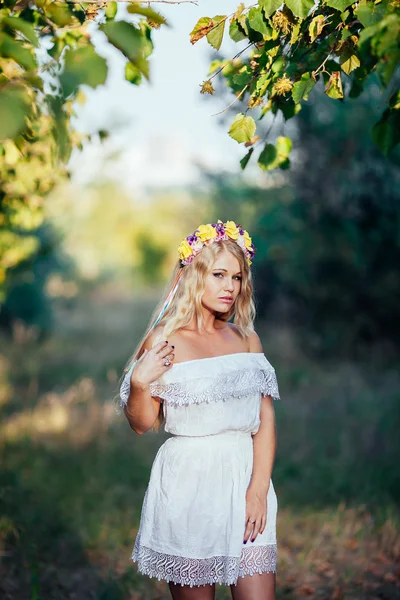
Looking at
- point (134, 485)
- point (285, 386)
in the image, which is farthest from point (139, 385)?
point (285, 386)

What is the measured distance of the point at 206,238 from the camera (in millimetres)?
3209

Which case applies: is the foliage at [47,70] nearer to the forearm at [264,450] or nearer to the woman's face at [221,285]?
the woman's face at [221,285]

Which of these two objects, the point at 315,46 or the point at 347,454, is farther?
the point at 347,454

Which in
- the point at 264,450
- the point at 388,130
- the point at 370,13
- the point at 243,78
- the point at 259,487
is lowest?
the point at 259,487

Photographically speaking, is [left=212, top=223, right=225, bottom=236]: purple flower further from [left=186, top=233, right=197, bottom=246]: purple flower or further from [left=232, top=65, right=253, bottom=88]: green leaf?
[left=232, top=65, right=253, bottom=88]: green leaf

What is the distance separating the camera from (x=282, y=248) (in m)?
13.1

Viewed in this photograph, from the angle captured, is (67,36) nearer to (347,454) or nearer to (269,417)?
(269,417)

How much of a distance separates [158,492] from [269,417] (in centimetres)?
61

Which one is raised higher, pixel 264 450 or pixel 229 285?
pixel 229 285

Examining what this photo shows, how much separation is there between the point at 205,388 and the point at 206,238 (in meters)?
0.72

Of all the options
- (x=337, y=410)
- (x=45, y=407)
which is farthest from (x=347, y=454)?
(x=45, y=407)

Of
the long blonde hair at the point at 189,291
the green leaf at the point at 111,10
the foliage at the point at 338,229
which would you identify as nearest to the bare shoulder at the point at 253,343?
the long blonde hair at the point at 189,291

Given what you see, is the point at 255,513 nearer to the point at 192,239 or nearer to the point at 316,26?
the point at 192,239

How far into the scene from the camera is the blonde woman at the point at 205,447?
2.89 metres
